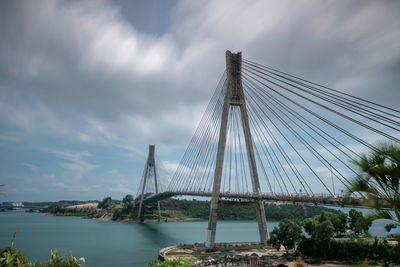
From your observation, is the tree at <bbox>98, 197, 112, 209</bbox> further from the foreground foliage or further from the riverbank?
the foreground foliage

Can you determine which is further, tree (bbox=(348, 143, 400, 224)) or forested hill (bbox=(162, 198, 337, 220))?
forested hill (bbox=(162, 198, 337, 220))

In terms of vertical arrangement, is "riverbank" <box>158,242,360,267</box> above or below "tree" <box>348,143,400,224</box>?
below

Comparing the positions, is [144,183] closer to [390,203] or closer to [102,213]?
[102,213]

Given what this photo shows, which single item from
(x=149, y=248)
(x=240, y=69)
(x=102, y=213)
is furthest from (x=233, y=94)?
(x=102, y=213)

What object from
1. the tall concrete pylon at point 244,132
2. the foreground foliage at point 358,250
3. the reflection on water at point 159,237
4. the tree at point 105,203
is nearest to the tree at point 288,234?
the foreground foliage at point 358,250

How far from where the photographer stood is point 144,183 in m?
95.8

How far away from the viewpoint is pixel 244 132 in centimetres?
3675

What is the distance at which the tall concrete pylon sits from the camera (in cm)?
3503

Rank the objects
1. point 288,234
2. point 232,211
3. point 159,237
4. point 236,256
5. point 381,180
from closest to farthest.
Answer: point 381,180 → point 236,256 → point 288,234 → point 159,237 → point 232,211

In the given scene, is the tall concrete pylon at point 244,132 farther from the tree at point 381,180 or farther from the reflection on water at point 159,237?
the tree at point 381,180

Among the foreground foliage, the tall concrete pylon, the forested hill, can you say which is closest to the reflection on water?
the tall concrete pylon

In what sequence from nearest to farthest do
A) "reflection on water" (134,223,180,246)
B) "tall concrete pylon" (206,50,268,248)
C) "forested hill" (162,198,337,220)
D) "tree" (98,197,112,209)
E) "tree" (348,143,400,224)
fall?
"tree" (348,143,400,224) < "tall concrete pylon" (206,50,268,248) < "reflection on water" (134,223,180,246) < "forested hill" (162,198,337,220) < "tree" (98,197,112,209)

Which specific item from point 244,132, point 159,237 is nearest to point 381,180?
point 244,132

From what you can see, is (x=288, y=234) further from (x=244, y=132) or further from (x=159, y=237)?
(x=159, y=237)
